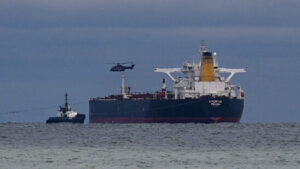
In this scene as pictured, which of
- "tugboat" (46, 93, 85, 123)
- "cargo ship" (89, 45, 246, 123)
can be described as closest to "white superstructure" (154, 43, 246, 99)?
"cargo ship" (89, 45, 246, 123)

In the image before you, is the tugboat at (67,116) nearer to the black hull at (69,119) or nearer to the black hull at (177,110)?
the black hull at (69,119)

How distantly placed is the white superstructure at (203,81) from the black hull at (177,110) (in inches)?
80.0

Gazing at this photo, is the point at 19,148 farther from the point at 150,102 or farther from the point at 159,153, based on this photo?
the point at 150,102

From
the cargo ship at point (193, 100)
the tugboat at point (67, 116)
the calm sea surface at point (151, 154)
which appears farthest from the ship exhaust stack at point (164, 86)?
the calm sea surface at point (151, 154)

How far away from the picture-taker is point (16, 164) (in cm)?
6006

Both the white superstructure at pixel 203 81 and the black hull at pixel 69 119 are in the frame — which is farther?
the black hull at pixel 69 119

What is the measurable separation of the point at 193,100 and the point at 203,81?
3.72 m

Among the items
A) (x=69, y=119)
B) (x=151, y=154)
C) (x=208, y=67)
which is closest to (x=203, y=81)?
(x=208, y=67)

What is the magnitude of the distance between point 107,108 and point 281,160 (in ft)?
305

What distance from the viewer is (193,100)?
138500 mm

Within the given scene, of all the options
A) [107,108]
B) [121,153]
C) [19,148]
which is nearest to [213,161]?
[121,153]

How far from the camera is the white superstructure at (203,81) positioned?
14162cm

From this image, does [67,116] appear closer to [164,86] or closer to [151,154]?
[164,86]

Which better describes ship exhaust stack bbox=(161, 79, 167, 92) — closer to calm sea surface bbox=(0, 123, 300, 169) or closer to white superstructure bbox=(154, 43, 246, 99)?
white superstructure bbox=(154, 43, 246, 99)
